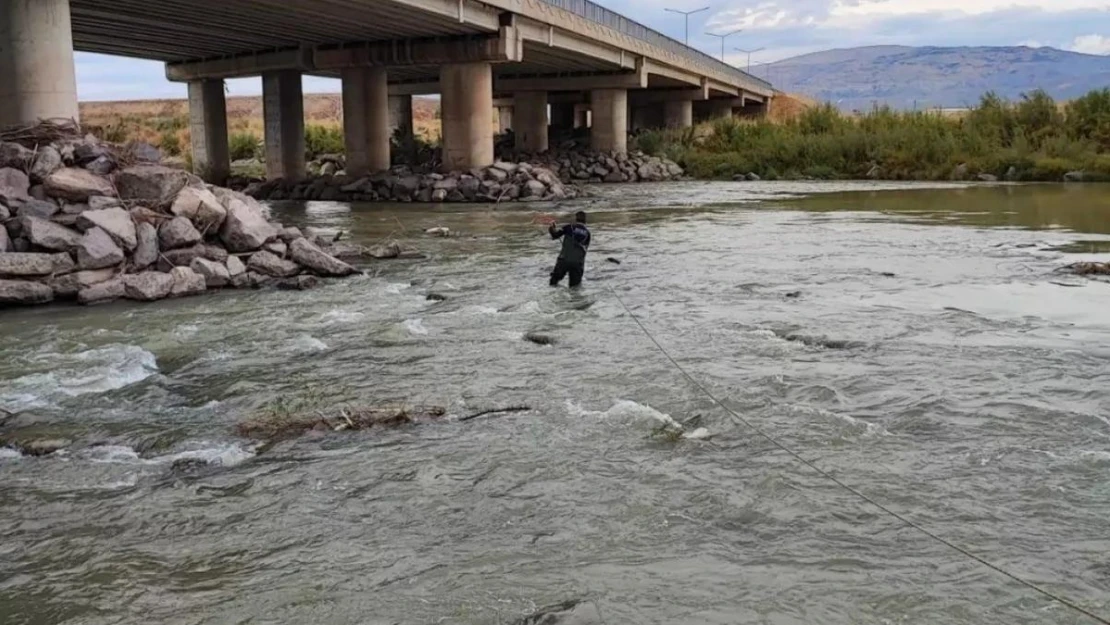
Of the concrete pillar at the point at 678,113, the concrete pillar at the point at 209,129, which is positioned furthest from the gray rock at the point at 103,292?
the concrete pillar at the point at 678,113

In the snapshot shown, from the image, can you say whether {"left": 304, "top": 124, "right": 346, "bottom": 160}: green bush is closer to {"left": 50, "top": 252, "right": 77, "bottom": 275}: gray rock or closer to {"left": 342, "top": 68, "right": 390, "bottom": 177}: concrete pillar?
{"left": 342, "top": 68, "right": 390, "bottom": 177}: concrete pillar

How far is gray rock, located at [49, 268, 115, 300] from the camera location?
45.4ft

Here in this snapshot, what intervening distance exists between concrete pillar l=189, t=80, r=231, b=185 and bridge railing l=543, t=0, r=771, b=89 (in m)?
17.2

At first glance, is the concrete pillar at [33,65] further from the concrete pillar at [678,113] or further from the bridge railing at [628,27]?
the concrete pillar at [678,113]

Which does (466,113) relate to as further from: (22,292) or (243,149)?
(243,149)

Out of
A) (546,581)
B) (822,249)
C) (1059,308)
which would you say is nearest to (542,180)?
(822,249)

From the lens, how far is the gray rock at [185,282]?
14.4 m

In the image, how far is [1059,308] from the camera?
41.0 ft

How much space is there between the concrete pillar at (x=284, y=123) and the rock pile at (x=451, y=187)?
15.3 feet

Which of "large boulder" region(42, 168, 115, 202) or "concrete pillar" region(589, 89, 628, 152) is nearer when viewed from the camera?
"large boulder" region(42, 168, 115, 202)

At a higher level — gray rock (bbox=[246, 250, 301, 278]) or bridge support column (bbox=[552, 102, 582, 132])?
bridge support column (bbox=[552, 102, 582, 132])

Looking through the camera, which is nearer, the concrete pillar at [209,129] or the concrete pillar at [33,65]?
the concrete pillar at [33,65]

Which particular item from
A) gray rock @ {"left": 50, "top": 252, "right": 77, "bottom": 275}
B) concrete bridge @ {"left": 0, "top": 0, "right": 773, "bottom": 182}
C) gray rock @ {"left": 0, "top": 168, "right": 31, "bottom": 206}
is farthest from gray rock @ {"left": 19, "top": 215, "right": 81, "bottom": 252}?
concrete bridge @ {"left": 0, "top": 0, "right": 773, "bottom": 182}

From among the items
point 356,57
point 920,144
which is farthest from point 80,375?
point 920,144
